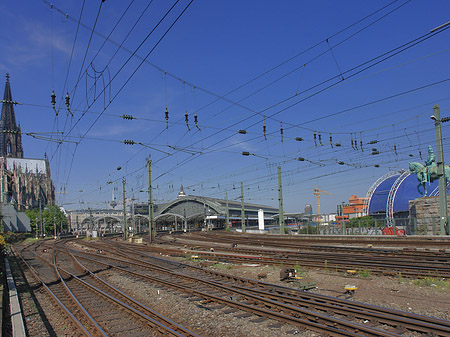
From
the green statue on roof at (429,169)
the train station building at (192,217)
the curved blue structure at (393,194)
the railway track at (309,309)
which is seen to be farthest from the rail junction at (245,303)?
the train station building at (192,217)

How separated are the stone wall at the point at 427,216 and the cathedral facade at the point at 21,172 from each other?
345 ft

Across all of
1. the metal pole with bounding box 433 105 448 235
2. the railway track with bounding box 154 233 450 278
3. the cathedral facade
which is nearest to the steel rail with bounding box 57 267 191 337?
the railway track with bounding box 154 233 450 278

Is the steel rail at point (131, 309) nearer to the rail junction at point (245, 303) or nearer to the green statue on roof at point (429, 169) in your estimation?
the rail junction at point (245, 303)

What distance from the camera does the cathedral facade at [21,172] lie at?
114438 mm

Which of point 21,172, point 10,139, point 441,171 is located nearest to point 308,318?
point 441,171

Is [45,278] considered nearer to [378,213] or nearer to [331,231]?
[331,231]

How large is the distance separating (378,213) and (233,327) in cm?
5514

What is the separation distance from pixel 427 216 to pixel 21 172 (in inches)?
4849

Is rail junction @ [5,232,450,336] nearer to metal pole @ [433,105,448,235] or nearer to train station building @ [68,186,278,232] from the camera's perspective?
metal pole @ [433,105,448,235]

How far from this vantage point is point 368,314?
25.2 feet

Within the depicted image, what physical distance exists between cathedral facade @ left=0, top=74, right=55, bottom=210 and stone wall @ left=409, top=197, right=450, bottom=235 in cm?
10508

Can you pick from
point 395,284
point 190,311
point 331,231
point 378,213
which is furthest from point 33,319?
point 378,213

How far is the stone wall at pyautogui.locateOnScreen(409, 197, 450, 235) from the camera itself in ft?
97.4

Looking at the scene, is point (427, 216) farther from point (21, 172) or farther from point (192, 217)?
point (21, 172)
